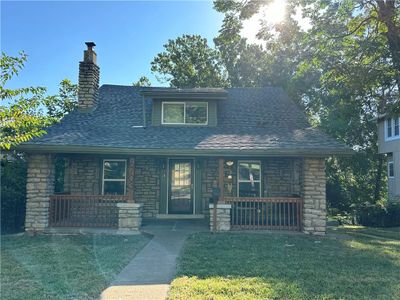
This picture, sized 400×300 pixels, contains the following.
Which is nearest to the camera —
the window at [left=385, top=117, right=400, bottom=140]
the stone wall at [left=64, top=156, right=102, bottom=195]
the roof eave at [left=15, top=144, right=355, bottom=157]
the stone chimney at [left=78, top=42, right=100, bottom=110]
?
the roof eave at [left=15, top=144, right=355, bottom=157]

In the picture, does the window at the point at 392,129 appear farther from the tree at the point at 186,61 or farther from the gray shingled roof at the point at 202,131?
the tree at the point at 186,61

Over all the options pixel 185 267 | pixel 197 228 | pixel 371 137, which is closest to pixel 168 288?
pixel 185 267

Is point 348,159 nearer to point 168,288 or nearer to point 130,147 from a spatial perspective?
point 130,147

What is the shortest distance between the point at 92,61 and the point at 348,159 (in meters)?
15.7

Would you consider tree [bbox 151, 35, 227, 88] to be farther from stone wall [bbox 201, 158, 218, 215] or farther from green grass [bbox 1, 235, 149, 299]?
green grass [bbox 1, 235, 149, 299]

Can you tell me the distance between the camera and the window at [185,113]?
11820mm

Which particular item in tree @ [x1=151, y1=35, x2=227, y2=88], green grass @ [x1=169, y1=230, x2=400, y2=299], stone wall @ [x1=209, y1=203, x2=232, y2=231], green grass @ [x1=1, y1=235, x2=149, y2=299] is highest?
tree @ [x1=151, y1=35, x2=227, y2=88]

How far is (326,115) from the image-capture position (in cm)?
1978

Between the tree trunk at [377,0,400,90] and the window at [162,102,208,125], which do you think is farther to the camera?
the window at [162,102,208,125]

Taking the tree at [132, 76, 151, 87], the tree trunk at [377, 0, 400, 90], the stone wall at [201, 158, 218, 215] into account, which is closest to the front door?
the stone wall at [201, 158, 218, 215]

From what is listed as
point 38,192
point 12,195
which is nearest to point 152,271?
point 38,192

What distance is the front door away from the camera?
37.8 ft

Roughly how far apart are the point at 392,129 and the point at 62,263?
1946 centimetres

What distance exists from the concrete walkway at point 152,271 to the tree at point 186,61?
17635 millimetres
